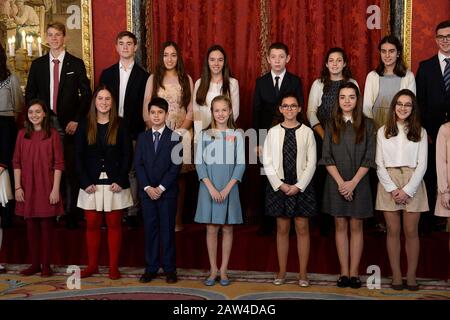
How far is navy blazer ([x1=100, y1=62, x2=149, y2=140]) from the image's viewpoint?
5.29 m

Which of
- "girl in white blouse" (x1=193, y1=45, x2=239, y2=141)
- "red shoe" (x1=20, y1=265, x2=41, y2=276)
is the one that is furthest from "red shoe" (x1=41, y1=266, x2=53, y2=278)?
"girl in white blouse" (x1=193, y1=45, x2=239, y2=141)

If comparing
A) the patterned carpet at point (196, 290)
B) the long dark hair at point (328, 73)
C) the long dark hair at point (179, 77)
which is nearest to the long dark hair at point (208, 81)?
the long dark hair at point (179, 77)

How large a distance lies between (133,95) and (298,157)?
160cm

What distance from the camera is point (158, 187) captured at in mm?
4672

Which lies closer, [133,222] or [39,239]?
[39,239]

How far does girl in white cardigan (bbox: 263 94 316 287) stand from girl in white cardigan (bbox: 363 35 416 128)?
0.68 m

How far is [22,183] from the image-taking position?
501 cm

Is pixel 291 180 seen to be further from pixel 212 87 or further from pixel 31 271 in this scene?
pixel 31 271

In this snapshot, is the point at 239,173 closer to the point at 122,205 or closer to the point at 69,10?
the point at 122,205

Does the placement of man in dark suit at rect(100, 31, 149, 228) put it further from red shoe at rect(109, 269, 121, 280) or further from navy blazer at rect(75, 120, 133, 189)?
red shoe at rect(109, 269, 121, 280)

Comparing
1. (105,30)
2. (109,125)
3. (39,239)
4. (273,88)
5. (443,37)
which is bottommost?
(39,239)

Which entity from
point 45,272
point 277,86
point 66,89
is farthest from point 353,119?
point 45,272

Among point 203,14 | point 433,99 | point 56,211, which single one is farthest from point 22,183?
point 433,99

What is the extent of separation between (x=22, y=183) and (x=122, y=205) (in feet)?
2.89
